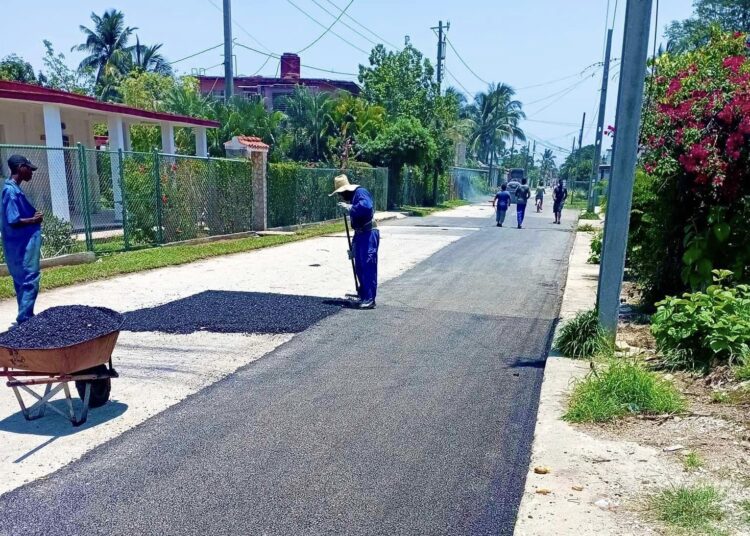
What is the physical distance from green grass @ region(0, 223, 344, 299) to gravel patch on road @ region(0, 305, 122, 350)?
462 centimetres

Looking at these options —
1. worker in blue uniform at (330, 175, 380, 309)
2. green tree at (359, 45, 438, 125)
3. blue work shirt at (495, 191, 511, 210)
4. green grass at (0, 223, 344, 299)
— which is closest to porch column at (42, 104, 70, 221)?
green grass at (0, 223, 344, 299)

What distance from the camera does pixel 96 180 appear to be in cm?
1452

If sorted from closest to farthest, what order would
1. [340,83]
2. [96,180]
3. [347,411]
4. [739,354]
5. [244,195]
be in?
[347,411], [739,354], [96,180], [244,195], [340,83]

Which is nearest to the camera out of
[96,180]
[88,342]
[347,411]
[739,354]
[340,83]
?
[88,342]

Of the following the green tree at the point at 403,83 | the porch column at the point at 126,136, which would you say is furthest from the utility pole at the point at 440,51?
the porch column at the point at 126,136

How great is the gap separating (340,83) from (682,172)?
45353 millimetres

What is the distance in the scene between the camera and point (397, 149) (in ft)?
102

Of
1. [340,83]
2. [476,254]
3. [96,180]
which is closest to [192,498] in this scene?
[476,254]

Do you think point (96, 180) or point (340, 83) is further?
point (340, 83)

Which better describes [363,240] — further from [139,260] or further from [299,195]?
[299,195]

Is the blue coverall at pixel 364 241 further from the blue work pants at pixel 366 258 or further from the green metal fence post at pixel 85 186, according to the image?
the green metal fence post at pixel 85 186

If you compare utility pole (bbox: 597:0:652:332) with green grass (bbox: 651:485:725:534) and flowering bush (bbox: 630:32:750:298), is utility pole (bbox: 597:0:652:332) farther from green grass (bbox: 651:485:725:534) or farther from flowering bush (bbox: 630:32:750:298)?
green grass (bbox: 651:485:725:534)

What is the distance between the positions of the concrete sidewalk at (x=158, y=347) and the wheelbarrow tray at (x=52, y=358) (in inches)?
20.1

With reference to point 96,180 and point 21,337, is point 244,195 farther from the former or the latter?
point 21,337
